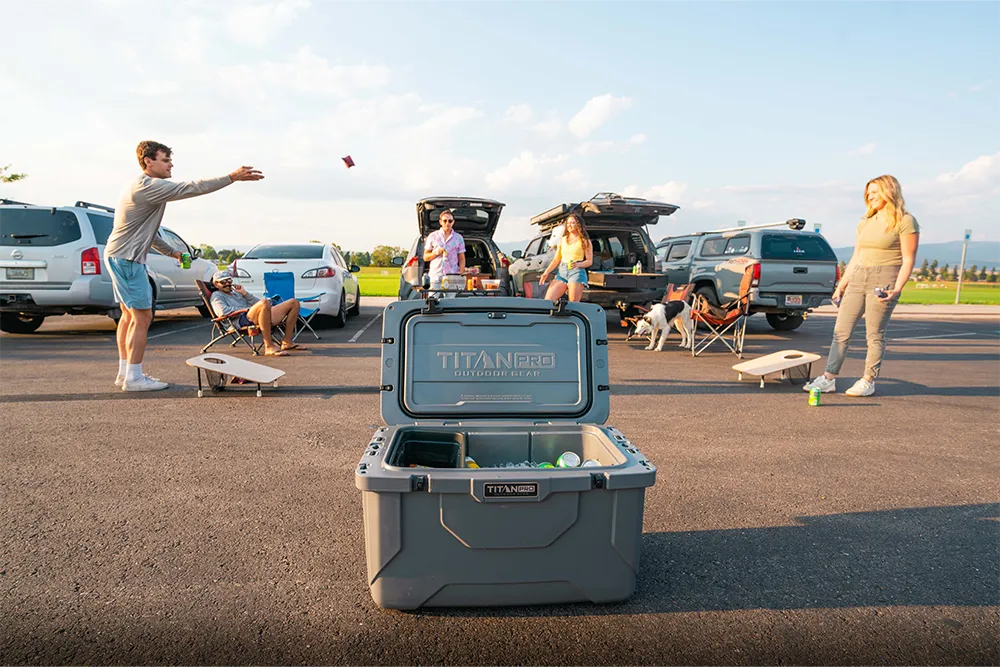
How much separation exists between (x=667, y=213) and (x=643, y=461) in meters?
8.47

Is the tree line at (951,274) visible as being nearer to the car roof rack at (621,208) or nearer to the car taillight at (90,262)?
the car roof rack at (621,208)

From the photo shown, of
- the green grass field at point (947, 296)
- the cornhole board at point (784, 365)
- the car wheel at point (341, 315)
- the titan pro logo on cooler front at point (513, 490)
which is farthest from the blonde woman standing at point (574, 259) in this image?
the green grass field at point (947, 296)

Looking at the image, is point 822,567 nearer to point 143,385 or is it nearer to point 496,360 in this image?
point 496,360

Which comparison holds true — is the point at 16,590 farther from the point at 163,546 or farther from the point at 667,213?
the point at 667,213

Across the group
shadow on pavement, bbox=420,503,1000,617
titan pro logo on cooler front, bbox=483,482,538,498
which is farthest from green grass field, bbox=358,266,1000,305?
titan pro logo on cooler front, bbox=483,482,538,498

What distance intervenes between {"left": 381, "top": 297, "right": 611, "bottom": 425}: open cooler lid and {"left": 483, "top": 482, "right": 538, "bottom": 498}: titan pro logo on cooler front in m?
0.79

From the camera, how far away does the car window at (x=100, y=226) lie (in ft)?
30.7

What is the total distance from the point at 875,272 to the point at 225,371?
600 cm

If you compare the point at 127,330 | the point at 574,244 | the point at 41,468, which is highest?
the point at 574,244

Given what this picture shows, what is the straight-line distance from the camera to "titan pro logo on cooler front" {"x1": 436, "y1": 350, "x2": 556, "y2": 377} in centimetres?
290

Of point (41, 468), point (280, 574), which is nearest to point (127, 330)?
point (41, 468)

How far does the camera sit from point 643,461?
2.24m

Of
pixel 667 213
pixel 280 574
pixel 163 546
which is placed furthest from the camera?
pixel 667 213

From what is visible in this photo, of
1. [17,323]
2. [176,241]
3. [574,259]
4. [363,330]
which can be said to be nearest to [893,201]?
[574,259]
